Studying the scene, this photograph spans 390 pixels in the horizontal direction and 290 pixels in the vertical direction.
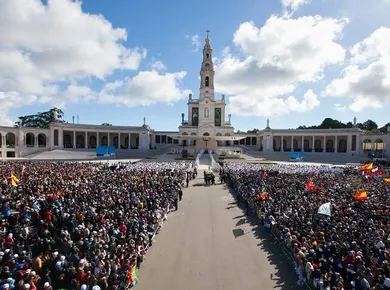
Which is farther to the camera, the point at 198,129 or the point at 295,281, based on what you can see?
the point at 198,129

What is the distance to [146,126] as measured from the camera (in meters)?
73.2

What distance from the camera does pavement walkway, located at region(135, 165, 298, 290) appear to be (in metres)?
9.27

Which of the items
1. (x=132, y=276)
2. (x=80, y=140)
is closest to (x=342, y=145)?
(x=80, y=140)

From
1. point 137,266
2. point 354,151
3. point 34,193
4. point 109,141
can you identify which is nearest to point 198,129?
point 109,141

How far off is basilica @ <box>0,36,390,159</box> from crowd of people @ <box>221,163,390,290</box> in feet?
138

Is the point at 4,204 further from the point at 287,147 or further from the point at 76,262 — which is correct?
the point at 287,147

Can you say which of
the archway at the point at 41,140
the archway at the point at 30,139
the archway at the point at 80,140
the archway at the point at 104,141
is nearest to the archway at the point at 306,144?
the archway at the point at 104,141

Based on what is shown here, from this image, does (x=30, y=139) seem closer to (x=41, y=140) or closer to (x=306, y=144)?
(x=41, y=140)

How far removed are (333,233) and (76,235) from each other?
967cm

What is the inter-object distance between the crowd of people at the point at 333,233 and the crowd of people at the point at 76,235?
5.45 m

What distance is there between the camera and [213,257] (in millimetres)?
11070

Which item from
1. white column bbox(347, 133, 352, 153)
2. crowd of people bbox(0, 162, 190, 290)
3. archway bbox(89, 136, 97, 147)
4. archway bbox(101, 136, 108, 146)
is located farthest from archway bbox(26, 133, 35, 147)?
white column bbox(347, 133, 352, 153)

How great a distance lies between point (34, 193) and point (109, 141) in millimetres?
60335

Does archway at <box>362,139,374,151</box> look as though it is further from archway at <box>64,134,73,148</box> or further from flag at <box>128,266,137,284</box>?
flag at <box>128,266,137,284</box>
